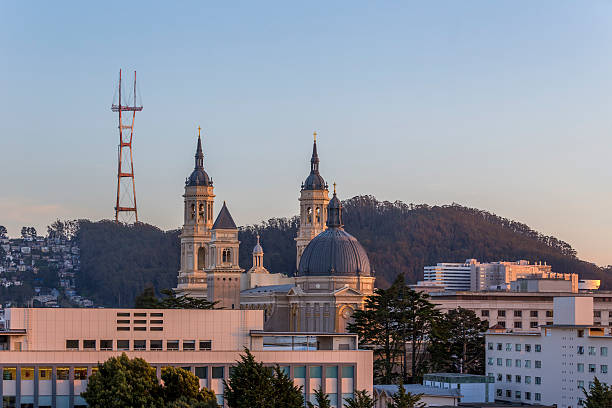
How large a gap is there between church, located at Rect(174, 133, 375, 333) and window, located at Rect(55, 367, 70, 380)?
3349 inches

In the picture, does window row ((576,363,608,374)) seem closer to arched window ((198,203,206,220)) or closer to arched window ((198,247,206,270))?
arched window ((198,247,206,270))

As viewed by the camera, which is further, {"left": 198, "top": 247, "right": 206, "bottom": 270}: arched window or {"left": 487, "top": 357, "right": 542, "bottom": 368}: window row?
{"left": 198, "top": 247, "right": 206, "bottom": 270}: arched window

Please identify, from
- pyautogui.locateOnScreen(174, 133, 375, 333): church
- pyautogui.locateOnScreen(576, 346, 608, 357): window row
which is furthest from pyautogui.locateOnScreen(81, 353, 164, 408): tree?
pyautogui.locateOnScreen(174, 133, 375, 333): church

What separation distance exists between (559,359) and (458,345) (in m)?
18.6

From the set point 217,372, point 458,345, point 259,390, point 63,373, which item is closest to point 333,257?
point 458,345

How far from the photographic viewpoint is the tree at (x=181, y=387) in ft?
223

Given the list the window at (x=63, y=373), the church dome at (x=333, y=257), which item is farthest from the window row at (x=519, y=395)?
the church dome at (x=333, y=257)

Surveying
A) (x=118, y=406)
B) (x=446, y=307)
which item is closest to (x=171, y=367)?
(x=118, y=406)

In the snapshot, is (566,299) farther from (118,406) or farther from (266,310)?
(266,310)

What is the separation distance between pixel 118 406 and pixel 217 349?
11444 millimetres

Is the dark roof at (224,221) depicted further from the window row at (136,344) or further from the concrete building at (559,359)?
the window row at (136,344)

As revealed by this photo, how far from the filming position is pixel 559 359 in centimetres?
10069

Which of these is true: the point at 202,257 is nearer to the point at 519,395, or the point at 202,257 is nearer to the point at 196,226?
the point at 196,226

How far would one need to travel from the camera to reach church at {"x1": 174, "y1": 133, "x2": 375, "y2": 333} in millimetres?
160125
